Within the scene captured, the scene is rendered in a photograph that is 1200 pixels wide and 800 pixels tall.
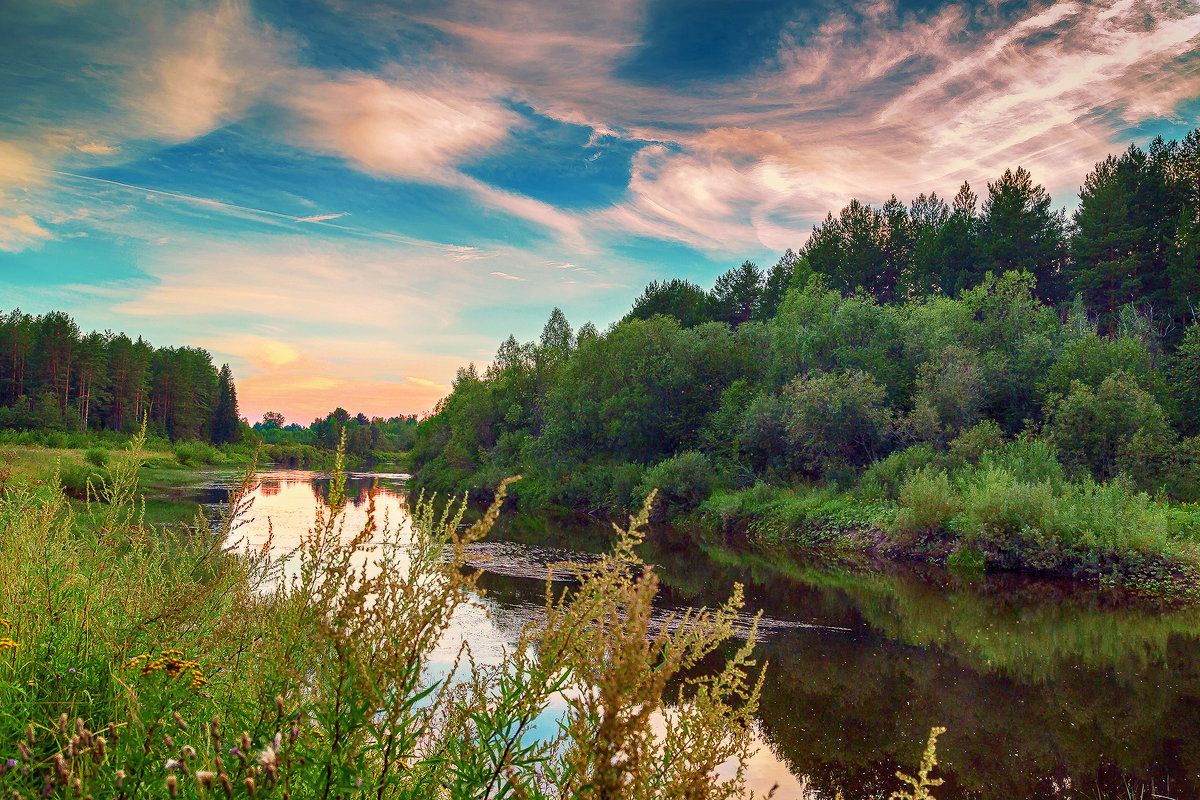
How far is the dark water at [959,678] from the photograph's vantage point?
7195 millimetres

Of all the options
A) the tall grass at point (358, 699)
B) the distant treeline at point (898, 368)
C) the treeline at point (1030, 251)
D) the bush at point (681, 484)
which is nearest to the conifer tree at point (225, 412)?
the distant treeline at point (898, 368)

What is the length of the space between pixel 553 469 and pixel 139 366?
48273mm

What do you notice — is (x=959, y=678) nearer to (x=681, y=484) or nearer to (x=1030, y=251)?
(x=681, y=484)

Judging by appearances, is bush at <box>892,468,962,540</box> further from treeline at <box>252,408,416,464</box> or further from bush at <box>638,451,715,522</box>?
treeline at <box>252,408,416,464</box>

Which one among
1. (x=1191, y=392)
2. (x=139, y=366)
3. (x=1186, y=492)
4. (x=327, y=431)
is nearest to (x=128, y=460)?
(x=1186, y=492)

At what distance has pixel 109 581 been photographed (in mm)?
3869

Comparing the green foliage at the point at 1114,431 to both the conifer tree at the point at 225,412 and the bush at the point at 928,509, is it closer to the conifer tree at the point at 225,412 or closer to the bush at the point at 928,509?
the bush at the point at 928,509

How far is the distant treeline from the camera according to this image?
23703 mm

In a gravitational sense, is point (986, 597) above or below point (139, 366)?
below

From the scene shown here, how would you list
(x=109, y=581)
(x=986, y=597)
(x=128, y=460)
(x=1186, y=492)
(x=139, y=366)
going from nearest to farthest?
(x=109, y=581)
(x=128, y=460)
(x=986, y=597)
(x=1186, y=492)
(x=139, y=366)

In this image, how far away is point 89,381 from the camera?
5856 centimetres

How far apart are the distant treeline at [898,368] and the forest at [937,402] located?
0.12 metres

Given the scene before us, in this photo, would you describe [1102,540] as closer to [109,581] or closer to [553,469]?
[109,581]

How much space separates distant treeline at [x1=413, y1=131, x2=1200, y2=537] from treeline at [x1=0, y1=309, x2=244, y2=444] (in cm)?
3030
